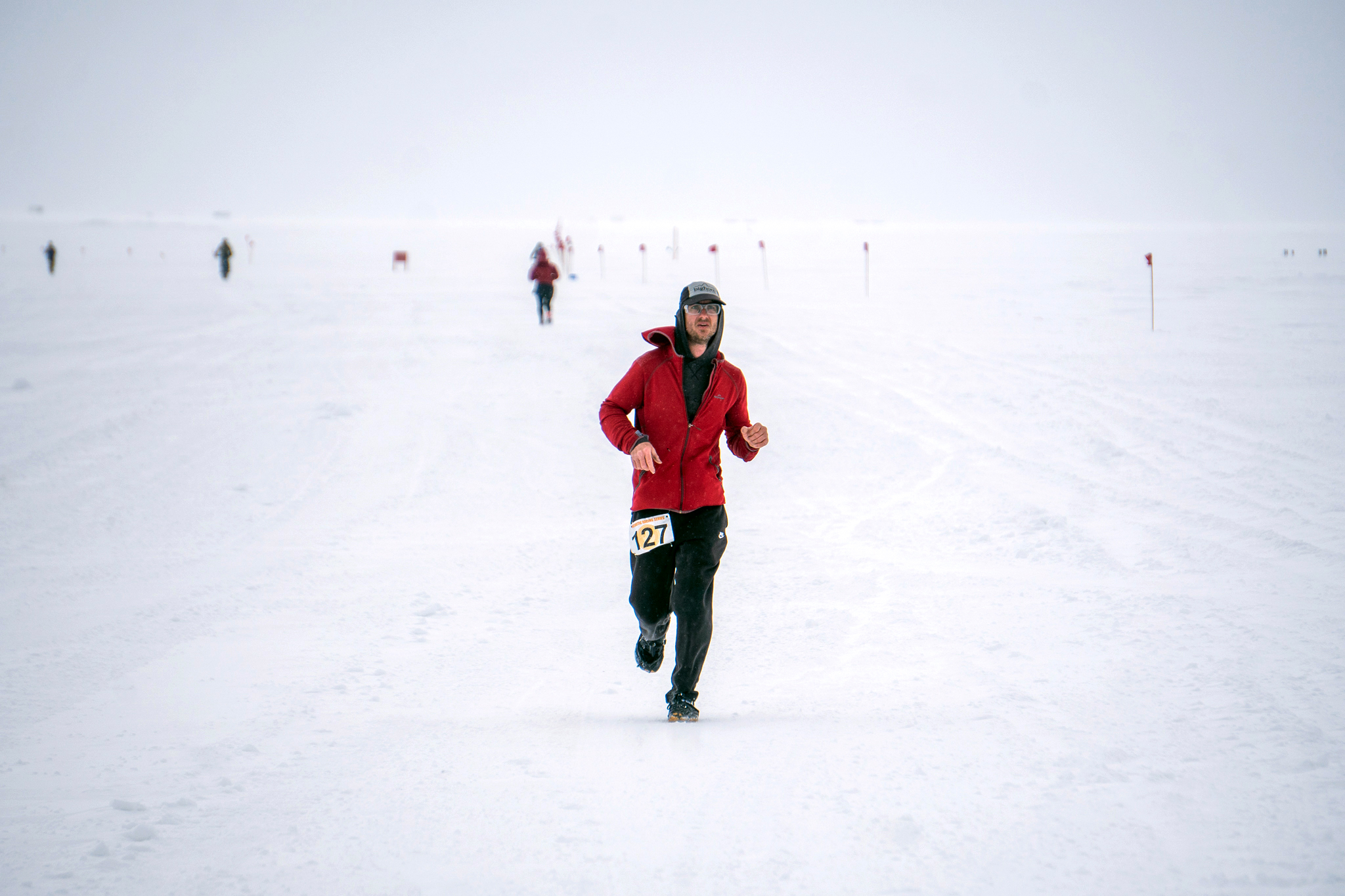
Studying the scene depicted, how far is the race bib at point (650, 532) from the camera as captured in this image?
12.6ft

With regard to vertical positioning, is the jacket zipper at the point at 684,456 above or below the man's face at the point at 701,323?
below

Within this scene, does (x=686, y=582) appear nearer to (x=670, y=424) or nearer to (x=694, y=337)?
(x=670, y=424)

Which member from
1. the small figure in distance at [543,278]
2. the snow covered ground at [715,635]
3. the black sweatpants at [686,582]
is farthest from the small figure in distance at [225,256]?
the black sweatpants at [686,582]

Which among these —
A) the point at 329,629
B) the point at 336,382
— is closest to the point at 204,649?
the point at 329,629

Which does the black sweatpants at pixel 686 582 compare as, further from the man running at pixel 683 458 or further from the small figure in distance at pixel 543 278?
the small figure in distance at pixel 543 278

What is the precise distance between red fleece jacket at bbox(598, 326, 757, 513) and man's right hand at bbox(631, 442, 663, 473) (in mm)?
75

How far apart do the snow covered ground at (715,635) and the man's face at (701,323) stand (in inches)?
64.5

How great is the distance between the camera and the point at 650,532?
384 centimetres

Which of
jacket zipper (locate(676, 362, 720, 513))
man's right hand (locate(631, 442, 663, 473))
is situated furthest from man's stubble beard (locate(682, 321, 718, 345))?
man's right hand (locate(631, 442, 663, 473))

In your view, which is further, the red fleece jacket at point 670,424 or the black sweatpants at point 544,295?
the black sweatpants at point 544,295

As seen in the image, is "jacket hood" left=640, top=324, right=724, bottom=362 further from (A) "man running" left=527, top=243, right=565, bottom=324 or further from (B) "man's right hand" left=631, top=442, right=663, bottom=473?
(A) "man running" left=527, top=243, right=565, bottom=324

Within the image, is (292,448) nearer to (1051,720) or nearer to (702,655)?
(702,655)

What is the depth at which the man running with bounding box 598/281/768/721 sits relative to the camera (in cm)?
383

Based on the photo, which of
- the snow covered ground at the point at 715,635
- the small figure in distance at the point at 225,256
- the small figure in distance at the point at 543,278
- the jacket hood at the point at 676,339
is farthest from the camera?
the small figure in distance at the point at 225,256
